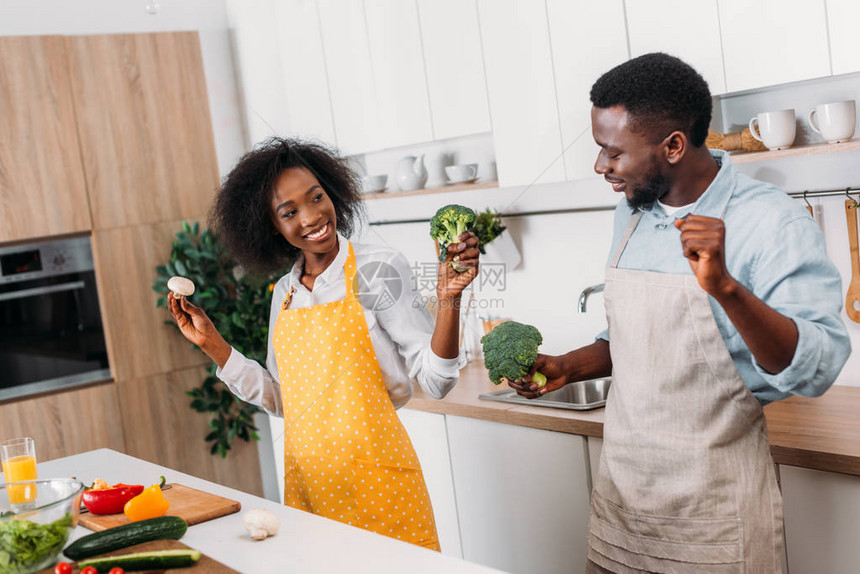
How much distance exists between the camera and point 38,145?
11.8 ft

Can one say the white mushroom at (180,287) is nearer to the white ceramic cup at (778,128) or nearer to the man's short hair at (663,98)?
the man's short hair at (663,98)

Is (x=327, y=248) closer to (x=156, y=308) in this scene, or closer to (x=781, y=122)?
(x=781, y=122)

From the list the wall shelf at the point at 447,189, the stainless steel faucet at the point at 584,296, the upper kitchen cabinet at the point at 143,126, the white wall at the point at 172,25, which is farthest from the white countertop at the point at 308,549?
the white wall at the point at 172,25

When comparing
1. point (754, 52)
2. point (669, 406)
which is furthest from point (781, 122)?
point (669, 406)

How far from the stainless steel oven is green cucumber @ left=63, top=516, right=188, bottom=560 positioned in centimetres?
230

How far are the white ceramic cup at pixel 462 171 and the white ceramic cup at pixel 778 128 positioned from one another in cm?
111

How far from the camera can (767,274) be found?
148 cm

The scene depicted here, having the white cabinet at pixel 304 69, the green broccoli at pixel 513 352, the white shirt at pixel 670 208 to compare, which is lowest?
the green broccoli at pixel 513 352

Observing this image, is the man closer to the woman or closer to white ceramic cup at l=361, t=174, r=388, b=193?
the woman

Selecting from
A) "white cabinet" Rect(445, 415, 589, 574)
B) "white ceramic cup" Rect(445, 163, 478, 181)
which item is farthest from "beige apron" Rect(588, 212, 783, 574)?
"white ceramic cup" Rect(445, 163, 478, 181)

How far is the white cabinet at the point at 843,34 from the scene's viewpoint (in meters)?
1.92

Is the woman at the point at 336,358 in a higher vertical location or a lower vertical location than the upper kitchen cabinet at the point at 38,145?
lower

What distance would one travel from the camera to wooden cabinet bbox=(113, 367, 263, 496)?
3.84m

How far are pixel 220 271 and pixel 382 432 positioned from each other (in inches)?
84.2
